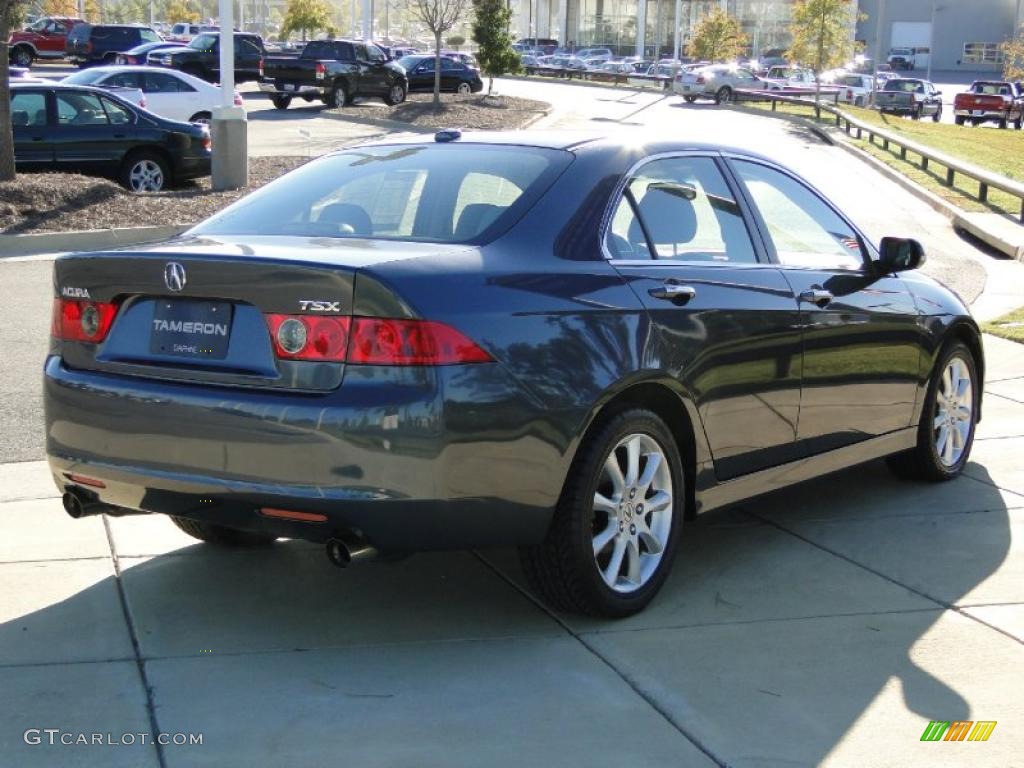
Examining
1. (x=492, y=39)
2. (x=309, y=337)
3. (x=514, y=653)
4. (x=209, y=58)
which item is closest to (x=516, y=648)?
(x=514, y=653)

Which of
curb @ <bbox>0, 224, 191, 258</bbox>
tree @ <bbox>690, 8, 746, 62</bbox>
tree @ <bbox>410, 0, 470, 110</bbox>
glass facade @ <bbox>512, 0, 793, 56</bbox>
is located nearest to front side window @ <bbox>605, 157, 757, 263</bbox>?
curb @ <bbox>0, 224, 191, 258</bbox>

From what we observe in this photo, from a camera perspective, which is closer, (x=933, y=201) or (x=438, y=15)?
(x=933, y=201)

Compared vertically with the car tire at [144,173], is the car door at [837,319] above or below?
above

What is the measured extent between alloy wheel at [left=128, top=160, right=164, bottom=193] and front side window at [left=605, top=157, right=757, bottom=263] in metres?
14.9

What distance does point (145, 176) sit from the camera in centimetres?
1966

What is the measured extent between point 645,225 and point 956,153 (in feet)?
97.4

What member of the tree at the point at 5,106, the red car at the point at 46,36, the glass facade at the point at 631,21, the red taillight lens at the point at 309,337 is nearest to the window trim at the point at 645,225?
the red taillight lens at the point at 309,337

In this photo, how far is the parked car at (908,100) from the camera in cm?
5525

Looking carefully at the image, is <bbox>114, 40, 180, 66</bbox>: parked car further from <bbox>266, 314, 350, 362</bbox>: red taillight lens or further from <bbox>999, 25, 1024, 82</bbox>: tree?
<bbox>266, 314, 350, 362</bbox>: red taillight lens

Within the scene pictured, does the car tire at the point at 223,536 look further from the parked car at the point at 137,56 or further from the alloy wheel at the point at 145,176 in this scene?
the parked car at the point at 137,56

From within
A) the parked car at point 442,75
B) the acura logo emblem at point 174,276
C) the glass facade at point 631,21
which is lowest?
the acura logo emblem at point 174,276

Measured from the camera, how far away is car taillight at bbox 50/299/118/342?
492cm

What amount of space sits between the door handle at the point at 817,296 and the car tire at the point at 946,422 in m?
1.09

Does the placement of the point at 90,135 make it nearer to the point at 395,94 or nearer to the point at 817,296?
the point at 817,296
